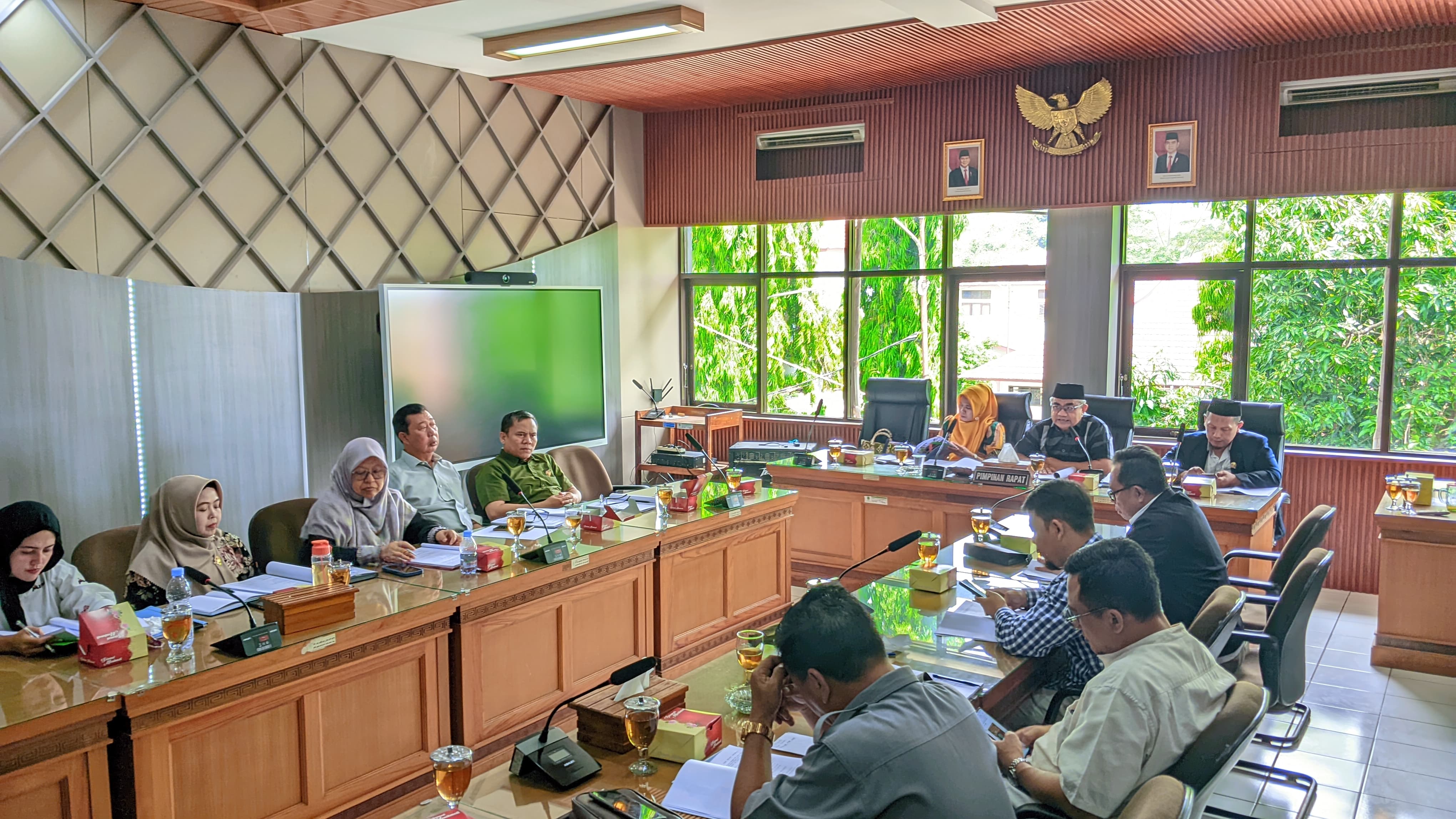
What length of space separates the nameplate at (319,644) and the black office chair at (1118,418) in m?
4.37

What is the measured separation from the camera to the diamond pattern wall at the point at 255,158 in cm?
434

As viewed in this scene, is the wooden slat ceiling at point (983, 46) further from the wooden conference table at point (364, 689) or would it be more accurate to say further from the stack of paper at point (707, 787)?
the stack of paper at point (707, 787)

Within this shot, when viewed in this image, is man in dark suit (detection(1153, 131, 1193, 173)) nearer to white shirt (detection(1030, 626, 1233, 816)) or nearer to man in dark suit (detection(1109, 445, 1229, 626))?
man in dark suit (detection(1109, 445, 1229, 626))

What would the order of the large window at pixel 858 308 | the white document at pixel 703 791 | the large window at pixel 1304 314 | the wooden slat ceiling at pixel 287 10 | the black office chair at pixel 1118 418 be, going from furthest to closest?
1. the large window at pixel 858 308
2. the black office chair at pixel 1118 418
3. the large window at pixel 1304 314
4. the wooden slat ceiling at pixel 287 10
5. the white document at pixel 703 791

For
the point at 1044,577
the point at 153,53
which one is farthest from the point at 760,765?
the point at 153,53

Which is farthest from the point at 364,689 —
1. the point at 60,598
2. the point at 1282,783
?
the point at 1282,783

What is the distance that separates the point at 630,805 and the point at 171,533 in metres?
2.18

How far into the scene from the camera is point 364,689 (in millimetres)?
2828

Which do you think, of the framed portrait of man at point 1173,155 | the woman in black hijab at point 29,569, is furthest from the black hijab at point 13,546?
the framed portrait of man at point 1173,155

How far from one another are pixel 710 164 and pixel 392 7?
329 cm

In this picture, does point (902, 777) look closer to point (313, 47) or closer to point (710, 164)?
point (313, 47)

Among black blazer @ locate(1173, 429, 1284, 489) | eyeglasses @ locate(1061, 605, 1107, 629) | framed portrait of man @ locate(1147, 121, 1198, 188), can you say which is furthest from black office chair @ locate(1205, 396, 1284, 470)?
eyeglasses @ locate(1061, 605, 1107, 629)

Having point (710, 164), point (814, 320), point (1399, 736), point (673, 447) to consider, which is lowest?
point (1399, 736)

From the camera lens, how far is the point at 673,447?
7.44m
